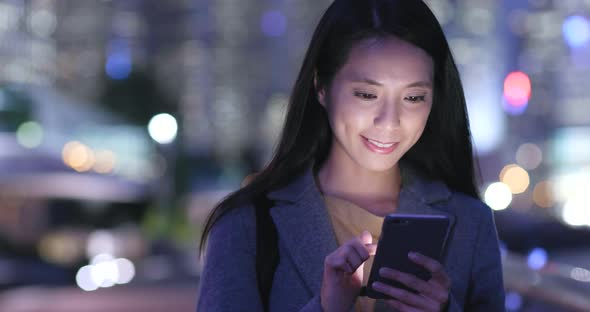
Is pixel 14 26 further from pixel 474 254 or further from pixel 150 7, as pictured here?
pixel 150 7

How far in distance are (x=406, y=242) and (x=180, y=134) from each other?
63.8 ft

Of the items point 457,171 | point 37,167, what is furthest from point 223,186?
point 457,171

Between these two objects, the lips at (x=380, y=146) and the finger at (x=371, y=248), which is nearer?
the finger at (x=371, y=248)

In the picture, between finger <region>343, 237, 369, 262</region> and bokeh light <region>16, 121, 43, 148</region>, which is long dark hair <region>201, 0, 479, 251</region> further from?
bokeh light <region>16, 121, 43, 148</region>

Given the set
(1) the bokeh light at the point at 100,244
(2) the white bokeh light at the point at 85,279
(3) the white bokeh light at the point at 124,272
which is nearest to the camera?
(3) the white bokeh light at the point at 124,272

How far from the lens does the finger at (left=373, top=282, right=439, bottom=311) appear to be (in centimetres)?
225

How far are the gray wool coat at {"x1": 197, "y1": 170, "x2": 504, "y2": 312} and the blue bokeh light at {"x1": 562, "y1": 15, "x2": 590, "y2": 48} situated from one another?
16.3 feet

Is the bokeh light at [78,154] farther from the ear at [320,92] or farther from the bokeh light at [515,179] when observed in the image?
the bokeh light at [515,179]

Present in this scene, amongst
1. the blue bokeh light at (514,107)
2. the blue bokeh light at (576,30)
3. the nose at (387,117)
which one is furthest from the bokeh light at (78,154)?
the nose at (387,117)

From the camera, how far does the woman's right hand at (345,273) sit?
221 cm

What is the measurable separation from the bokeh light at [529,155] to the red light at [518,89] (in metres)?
63.2

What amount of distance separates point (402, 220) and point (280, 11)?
114m

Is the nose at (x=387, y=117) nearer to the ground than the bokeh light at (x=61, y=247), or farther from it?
nearer to the ground

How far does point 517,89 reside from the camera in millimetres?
8664
